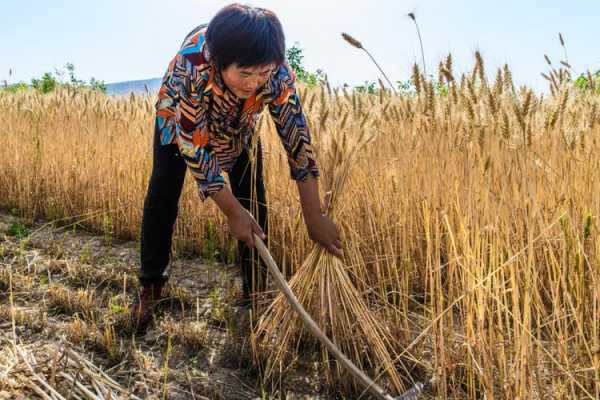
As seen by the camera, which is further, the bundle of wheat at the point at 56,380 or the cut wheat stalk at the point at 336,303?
the cut wheat stalk at the point at 336,303

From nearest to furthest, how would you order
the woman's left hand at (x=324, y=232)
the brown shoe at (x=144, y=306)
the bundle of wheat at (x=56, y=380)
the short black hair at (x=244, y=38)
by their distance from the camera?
the short black hair at (x=244, y=38)
the bundle of wheat at (x=56, y=380)
the woman's left hand at (x=324, y=232)
the brown shoe at (x=144, y=306)

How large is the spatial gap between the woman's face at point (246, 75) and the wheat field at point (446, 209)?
1.00 feet

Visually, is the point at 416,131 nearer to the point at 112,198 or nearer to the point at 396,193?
the point at 396,193

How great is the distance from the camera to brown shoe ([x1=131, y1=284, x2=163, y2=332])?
2033 mm

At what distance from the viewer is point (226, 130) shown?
1.82 metres

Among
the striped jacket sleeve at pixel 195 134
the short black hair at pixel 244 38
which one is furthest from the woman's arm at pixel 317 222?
the short black hair at pixel 244 38

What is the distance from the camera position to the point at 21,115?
463 centimetres

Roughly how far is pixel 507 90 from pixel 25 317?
1975mm

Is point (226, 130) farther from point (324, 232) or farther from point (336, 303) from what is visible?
point (336, 303)

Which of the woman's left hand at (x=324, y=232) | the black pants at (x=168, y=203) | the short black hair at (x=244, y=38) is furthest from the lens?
the black pants at (x=168, y=203)

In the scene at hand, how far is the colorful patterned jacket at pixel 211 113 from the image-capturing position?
1.54m

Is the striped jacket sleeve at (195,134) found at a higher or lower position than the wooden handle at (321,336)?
higher

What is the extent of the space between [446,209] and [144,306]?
1.27 metres

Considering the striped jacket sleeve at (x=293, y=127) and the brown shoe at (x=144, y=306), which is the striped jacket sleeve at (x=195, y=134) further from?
the brown shoe at (x=144, y=306)
